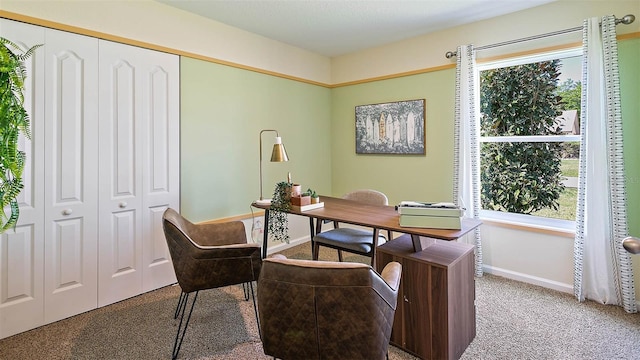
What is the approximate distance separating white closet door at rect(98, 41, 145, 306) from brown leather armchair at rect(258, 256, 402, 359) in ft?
6.41

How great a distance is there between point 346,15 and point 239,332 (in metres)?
2.88

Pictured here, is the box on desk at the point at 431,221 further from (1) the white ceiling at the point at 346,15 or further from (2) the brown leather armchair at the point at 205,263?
(1) the white ceiling at the point at 346,15

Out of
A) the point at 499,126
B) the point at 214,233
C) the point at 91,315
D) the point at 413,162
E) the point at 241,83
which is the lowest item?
the point at 91,315

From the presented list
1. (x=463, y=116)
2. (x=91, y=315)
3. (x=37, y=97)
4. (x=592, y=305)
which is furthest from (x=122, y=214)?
(x=592, y=305)

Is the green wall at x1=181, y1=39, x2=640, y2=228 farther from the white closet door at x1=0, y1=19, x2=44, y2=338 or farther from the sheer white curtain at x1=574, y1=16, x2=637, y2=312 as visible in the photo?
the white closet door at x1=0, y1=19, x2=44, y2=338

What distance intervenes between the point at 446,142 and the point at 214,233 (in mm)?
2548

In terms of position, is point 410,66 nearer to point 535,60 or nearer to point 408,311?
point 535,60

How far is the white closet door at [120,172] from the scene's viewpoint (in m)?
2.62

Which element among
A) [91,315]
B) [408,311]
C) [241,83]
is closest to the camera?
[408,311]

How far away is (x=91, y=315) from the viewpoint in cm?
251

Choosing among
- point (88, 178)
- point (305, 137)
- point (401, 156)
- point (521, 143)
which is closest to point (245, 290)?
point (88, 178)

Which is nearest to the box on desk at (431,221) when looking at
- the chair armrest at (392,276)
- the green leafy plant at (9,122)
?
the chair armrest at (392,276)

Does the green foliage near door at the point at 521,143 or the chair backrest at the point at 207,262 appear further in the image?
the green foliage near door at the point at 521,143

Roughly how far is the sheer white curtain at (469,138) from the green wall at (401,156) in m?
0.21
